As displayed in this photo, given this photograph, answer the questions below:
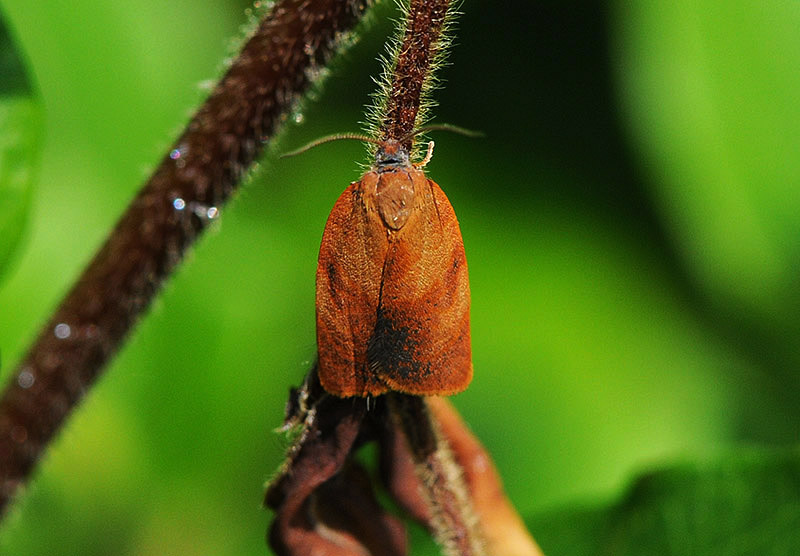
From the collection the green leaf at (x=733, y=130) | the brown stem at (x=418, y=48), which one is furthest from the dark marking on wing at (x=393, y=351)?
the green leaf at (x=733, y=130)

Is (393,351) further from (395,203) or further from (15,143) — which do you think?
(15,143)

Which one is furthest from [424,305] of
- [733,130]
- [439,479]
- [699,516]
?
[733,130]

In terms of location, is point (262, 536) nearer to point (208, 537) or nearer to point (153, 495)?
point (208, 537)

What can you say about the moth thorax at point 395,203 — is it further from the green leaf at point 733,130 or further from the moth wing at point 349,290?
the green leaf at point 733,130

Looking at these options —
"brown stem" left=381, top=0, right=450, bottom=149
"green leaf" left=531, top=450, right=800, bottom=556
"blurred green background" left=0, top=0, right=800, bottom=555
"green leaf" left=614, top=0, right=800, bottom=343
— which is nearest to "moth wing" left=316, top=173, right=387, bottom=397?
"brown stem" left=381, top=0, right=450, bottom=149

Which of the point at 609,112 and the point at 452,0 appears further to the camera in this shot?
the point at 609,112

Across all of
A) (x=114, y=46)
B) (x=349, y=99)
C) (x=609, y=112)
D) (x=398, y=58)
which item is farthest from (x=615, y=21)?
(x=398, y=58)

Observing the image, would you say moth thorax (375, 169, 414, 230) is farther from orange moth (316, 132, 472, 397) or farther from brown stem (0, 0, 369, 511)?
brown stem (0, 0, 369, 511)
